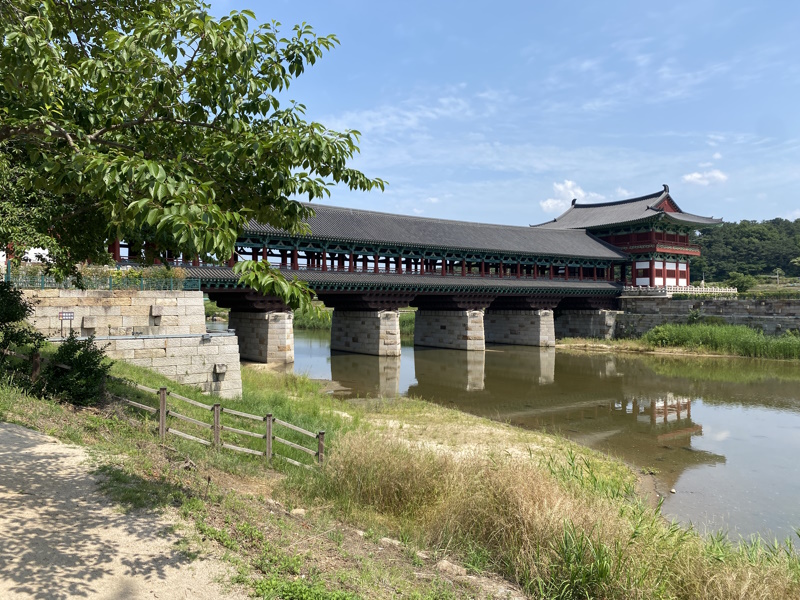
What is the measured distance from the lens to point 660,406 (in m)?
19.6

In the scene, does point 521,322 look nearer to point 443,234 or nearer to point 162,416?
point 443,234

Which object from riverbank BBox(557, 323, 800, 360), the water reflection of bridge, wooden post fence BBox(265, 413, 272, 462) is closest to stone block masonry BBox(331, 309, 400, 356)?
the water reflection of bridge

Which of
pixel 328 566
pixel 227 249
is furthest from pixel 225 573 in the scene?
pixel 227 249

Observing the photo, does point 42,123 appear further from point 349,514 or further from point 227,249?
point 349,514

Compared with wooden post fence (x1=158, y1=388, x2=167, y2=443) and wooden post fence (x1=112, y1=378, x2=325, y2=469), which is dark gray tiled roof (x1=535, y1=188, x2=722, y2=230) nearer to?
wooden post fence (x1=112, y1=378, x2=325, y2=469)

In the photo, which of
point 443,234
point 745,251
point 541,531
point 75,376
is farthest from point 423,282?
point 745,251

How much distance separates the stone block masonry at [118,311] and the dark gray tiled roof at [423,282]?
581cm

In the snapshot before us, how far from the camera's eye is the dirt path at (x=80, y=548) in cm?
430

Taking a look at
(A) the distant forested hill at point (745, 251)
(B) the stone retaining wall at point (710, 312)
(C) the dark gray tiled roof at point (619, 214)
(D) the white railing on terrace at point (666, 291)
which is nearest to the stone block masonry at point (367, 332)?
(B) the stone retaining wall at point (710, 312)

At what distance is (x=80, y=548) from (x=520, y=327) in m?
37.8

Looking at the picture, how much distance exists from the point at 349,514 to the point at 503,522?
2.03m

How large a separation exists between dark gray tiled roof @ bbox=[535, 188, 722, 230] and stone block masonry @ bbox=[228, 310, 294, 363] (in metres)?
27.9

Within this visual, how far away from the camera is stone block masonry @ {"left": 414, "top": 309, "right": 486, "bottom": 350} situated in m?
35.7

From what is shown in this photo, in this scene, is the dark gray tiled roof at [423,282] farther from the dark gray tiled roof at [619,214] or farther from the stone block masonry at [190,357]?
the stone block masonry at [190,357]
